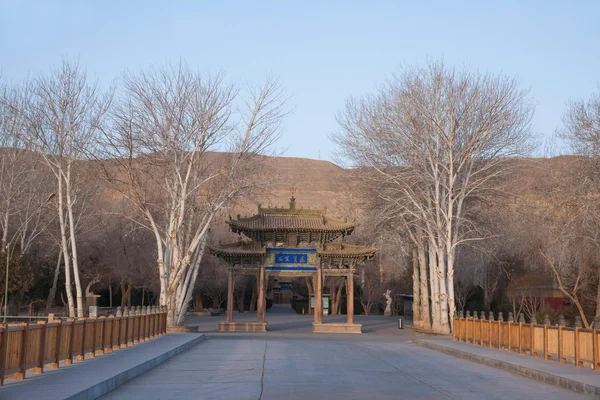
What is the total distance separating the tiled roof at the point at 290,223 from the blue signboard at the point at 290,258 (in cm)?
162

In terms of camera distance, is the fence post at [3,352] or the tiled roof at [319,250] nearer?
the fence post at [3,352]

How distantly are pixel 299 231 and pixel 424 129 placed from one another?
441 inches

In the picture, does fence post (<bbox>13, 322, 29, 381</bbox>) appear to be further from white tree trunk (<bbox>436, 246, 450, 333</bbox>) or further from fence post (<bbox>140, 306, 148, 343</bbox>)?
white tree trunk (<bbox>436, 246, 450, 333</bbox>)

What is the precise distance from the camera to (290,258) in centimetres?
4525

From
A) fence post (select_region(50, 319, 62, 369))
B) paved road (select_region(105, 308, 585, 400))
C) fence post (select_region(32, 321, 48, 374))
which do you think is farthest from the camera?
fence post (select_region(50, 319, 62, 369))

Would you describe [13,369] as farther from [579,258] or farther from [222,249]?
[579,258]

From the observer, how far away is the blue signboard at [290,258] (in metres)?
45.2

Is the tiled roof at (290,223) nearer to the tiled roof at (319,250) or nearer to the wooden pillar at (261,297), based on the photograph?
the tiled roof at (319,250)

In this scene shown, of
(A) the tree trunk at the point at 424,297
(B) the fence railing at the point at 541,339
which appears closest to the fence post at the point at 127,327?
(B) the fence railing at the point at 541,339

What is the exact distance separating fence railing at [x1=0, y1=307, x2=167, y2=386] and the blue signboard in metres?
19.1

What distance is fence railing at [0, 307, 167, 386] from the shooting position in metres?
12.6

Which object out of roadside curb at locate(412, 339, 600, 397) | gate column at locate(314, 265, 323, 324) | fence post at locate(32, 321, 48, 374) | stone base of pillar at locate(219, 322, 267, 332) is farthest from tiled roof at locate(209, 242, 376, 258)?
fence post at locate(32, 321, 48, 374)

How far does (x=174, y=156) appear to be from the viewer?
37.9 meters

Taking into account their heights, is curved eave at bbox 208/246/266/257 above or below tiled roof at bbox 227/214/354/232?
below
